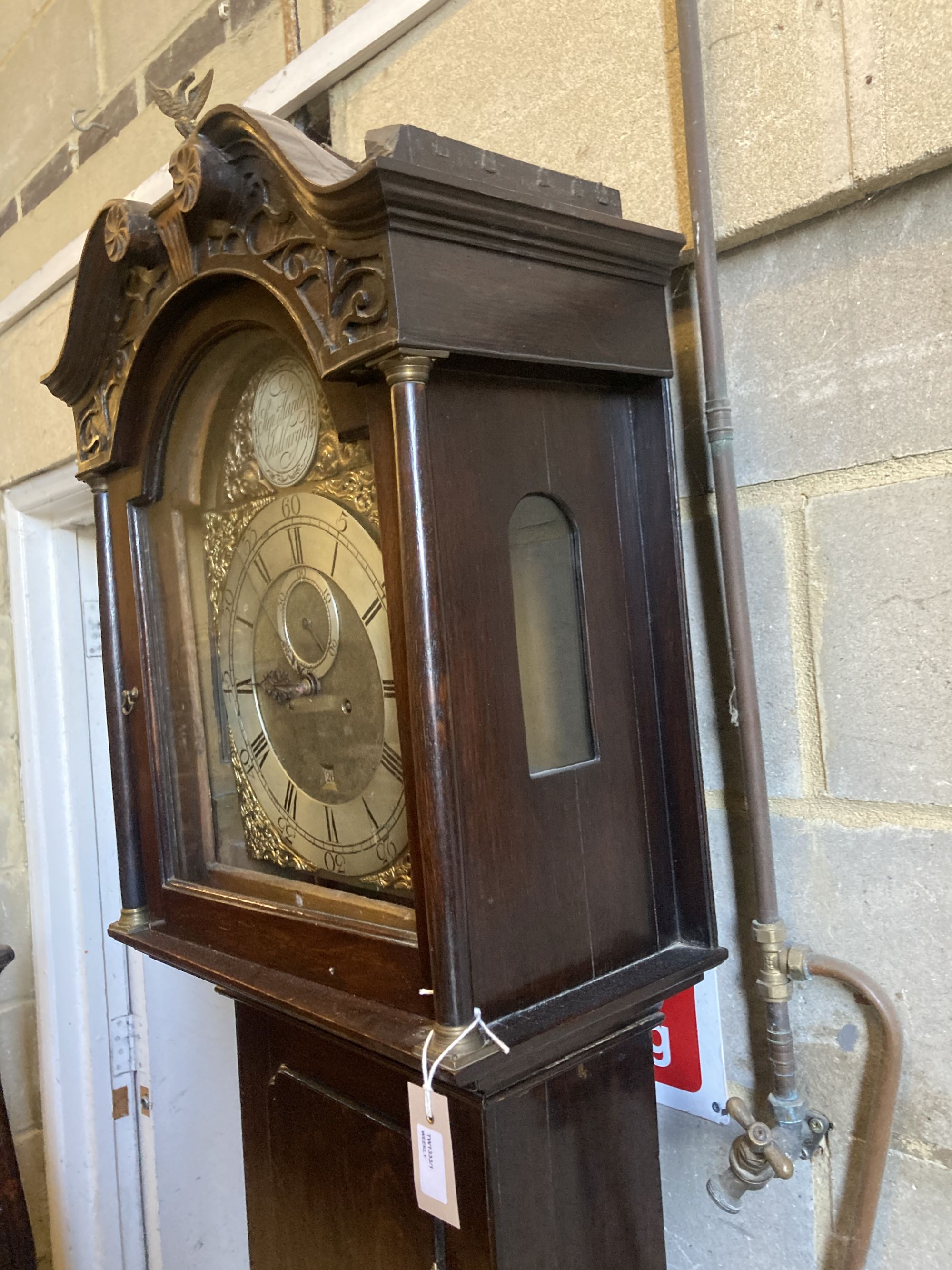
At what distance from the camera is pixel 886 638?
76 cm

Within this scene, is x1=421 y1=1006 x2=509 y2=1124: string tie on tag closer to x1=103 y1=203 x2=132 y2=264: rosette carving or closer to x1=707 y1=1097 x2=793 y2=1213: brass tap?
x1=707 y1=1097 x2=793 y2=1213: brass tap

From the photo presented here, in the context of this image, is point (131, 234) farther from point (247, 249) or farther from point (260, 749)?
point (260, 749)

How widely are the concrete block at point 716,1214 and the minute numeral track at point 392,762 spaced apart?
46cm

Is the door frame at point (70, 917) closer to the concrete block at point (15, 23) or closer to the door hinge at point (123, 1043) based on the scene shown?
the door hinge at point (123, 1043)

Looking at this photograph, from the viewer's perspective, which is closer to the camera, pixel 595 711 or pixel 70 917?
pixel 595 711

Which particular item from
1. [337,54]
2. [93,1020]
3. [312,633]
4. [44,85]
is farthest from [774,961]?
[44,85]

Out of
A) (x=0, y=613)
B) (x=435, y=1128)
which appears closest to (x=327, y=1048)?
(x=435, y=1128)

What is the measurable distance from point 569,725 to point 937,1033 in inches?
14.6

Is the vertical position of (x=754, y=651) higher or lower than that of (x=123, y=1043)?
higher

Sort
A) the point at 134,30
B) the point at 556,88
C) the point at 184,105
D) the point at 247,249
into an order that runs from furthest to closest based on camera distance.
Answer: the point at 134,30
the point at 556,88
the point at 184,105
the point at 247,249

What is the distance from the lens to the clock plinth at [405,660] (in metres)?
0.64

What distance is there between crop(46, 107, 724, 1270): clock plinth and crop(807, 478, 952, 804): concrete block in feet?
0.40

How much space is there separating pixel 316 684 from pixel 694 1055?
495 mm

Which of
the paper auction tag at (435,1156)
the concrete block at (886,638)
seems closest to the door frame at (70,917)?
the paper auction tag at (435,1156)
